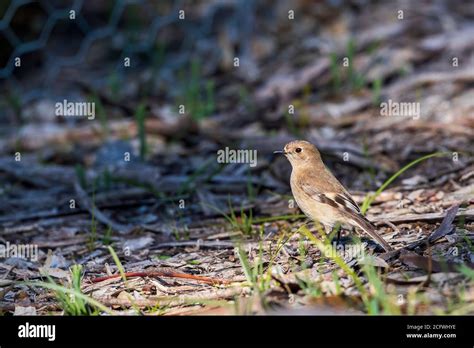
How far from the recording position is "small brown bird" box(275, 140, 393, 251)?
3572 millimetres

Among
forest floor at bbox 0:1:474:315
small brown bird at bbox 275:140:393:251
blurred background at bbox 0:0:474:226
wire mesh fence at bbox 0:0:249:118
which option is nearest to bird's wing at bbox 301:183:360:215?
small brown bird at bbox 275:140:393:251

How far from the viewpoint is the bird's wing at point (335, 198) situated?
Result: 3600mm

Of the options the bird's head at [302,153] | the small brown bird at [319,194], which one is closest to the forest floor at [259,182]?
the small brown bird at [319,194]

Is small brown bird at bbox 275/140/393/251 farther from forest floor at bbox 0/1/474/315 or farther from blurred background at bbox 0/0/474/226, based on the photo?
blurred background at bbox 0/0/474/226

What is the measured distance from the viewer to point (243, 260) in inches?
119

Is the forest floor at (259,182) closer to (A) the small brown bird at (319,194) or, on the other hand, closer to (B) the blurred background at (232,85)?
(B) the blurred background at (232,85)

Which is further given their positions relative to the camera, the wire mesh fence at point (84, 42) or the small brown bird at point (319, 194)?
the wire mesh fence at point (84, 42)

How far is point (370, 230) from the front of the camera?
3393 millimetres

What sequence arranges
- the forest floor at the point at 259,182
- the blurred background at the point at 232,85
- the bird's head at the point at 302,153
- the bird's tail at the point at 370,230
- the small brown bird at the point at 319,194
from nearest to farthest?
the forest floor at the point at 259,182, the bird's tail at the point at 370,230, the small brown bird at the point at 319,194, the bird's head at the point at 302,153, the blurred background at the point at 232,85

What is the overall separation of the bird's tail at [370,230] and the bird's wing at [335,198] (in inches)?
1.9
